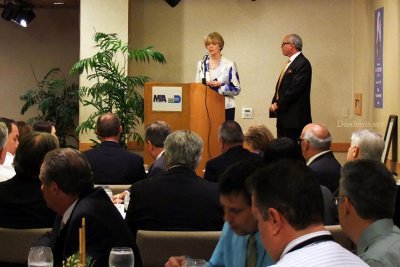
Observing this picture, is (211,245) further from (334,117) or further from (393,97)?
(334,117)

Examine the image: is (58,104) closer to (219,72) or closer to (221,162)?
(219,72)

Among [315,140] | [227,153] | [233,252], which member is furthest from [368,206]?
[227,153]

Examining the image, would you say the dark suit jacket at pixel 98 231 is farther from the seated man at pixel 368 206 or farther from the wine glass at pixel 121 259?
the seated man at pixel 368 206

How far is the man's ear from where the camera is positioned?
6.97 feet

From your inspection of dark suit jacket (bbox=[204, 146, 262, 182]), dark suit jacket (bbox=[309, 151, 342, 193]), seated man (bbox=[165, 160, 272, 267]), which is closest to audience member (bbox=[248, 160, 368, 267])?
seated man (bbox=[165, 160, 272, 267])

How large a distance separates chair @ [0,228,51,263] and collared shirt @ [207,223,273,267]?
41.1 inches

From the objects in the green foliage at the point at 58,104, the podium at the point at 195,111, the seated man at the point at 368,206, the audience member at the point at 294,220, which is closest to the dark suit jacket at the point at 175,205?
the seated man at the point at 368,206

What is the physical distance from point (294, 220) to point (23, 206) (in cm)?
238

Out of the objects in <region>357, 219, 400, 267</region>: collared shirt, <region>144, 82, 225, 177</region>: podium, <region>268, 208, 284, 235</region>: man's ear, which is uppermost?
<region>144, 82, 225, 177</region>: podium

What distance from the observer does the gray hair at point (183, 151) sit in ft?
15.0

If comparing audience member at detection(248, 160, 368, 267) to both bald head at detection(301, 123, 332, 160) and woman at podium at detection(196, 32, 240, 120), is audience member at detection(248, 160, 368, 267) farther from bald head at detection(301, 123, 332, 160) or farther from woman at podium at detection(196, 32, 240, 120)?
woman at podium at detection(196, 32, 240, 120)

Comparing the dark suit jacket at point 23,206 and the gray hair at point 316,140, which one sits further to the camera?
the gray hair at point 316,140

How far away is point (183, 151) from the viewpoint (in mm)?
4586

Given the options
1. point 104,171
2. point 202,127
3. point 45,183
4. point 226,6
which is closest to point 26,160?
point 45,183
